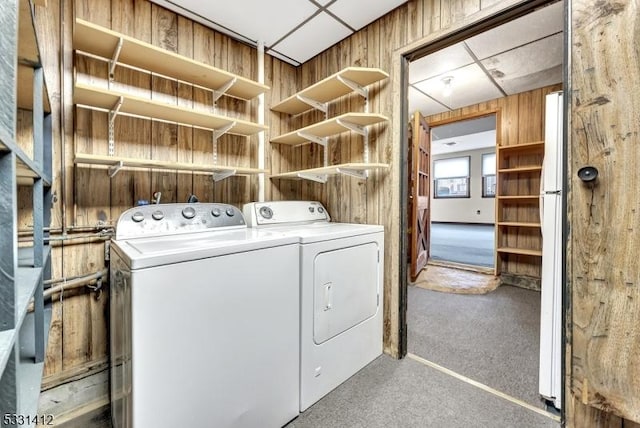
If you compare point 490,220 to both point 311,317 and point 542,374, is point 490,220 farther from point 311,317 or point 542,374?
point 311,317

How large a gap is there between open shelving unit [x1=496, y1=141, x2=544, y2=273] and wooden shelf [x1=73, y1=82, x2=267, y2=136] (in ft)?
11.1

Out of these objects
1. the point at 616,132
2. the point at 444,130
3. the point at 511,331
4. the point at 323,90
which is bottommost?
the point at 511,331

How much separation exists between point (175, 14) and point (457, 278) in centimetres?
415

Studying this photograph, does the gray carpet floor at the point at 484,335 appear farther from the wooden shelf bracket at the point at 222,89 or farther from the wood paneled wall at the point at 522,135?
the wooden shelf bracket at the point at 222,89

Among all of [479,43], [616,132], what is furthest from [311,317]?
[479,43]

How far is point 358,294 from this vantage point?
1801 mm

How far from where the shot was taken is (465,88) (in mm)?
3449

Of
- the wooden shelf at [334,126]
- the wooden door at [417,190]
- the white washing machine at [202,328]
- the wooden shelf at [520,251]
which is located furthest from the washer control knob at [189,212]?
the wooden shelf at [520,251]

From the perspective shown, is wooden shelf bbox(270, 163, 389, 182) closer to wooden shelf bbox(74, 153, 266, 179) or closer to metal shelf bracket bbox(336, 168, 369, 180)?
metal shelf bracket bbox(336, 168, 369, 180)

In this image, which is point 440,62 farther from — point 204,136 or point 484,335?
point 484,335

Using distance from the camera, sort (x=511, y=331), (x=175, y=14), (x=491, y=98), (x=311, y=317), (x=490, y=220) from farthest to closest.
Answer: (x=490, y=220), (x=491, y=98), (x=511, y=331), (x=175, y=14), (x=311, y=317)

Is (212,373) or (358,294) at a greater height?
(358,294)

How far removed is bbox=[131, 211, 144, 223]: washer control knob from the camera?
1.48 metres

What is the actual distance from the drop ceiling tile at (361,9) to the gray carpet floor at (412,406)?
7.94 feet
